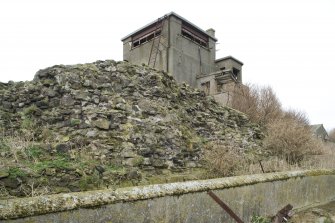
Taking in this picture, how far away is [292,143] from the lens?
10.3 m

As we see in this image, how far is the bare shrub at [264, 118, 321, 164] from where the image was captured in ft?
33.3

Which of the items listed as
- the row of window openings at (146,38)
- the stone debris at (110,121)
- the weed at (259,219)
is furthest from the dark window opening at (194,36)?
the weed at (259,219)

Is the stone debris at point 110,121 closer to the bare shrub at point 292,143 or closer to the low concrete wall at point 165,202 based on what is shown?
the bare shrub at point 292,143

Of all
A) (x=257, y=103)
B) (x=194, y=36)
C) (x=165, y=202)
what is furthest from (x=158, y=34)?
(x=165, y=202)

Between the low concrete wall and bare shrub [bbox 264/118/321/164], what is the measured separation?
5.28 metres

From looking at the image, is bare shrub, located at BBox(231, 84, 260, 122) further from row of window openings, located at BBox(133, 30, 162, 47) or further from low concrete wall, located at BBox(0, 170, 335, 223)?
low concrete wall, located at BBox(0, 170, 335, 223)

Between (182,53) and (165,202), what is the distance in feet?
60.8

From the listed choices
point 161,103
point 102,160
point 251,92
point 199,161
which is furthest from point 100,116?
point 251,92

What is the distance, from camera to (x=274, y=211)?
4.55m

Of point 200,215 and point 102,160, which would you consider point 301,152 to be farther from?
point 200,215

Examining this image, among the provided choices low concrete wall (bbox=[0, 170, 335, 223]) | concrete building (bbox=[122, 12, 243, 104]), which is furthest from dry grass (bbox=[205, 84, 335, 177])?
concrete building (bbox=[122, 12, 243, 104])

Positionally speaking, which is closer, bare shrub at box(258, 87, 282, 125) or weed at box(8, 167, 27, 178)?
weed at box(8, 167, 27, 178)

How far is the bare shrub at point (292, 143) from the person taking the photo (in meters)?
10.1

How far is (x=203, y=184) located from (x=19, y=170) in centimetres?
355
